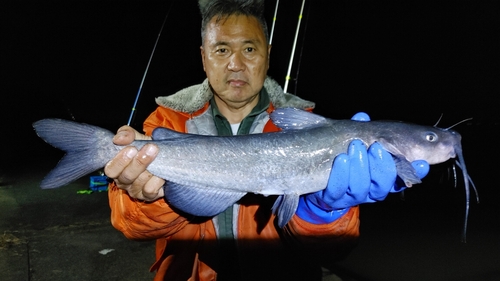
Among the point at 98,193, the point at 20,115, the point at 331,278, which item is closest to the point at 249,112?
the point at 331,278

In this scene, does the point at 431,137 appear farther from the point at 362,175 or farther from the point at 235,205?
the point at 235,205

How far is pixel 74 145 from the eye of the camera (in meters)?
1.94

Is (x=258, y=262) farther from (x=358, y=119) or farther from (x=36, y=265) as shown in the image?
(x=36, y=265)

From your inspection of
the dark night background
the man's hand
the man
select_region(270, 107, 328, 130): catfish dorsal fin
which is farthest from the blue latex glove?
the dark night background

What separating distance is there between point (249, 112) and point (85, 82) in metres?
28.8

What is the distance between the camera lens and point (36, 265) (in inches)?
A: 155

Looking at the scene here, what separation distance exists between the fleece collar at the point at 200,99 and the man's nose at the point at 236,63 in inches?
15.1

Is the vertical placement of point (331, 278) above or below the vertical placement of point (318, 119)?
below

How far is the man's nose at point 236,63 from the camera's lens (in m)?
2.65

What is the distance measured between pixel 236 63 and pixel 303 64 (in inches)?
1063

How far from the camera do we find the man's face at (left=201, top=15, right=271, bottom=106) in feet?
8.81

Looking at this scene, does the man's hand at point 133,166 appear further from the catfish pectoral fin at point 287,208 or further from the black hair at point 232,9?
the black hair at point 232,9

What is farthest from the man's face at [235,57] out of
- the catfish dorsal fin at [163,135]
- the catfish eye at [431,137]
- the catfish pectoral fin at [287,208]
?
the catfish eye at [431,137]

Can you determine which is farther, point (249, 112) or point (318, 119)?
point (249, 112)
